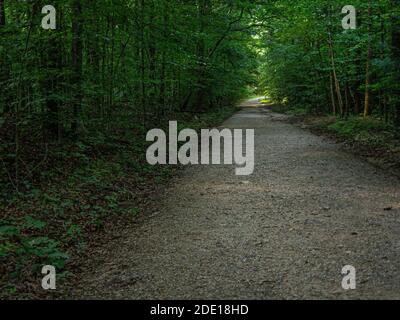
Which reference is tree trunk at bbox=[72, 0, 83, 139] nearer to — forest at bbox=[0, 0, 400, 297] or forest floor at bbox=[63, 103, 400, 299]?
forest at bbox=[0, 0, 400, 297]

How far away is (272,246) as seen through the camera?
570 cm

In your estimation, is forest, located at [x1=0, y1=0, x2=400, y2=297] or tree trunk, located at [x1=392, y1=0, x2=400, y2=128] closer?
forest, located at [x1=0, y1=0, x2=400, y2=297]

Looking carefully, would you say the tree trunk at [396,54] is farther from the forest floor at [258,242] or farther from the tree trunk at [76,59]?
the tree trunk at [76,59]

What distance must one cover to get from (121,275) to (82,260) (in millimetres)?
818

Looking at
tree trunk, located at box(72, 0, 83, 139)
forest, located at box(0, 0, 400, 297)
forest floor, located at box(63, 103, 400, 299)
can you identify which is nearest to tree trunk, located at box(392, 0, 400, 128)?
forest, located at box(0, 0, 400, 297)

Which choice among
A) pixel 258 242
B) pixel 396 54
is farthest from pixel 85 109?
pixel 396 54

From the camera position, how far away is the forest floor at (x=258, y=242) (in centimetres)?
454

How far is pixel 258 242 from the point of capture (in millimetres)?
5883

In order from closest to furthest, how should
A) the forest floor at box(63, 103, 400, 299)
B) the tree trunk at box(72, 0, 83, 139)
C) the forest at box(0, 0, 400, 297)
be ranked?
the forest floor at box(63, 103, 400, 299) < the forest at box(0, 0, 400, 297) < the tree trunk at box(72, 0, 83, 139)

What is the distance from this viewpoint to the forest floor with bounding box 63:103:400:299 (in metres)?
4.54

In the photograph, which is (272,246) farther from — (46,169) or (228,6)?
(228,6)

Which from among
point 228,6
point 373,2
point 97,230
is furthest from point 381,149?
point 228,6

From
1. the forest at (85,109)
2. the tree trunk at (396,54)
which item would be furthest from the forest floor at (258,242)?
the tree trunk at (396,54)

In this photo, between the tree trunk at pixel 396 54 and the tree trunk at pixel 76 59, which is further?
the tree trunk at pixel 396 54
